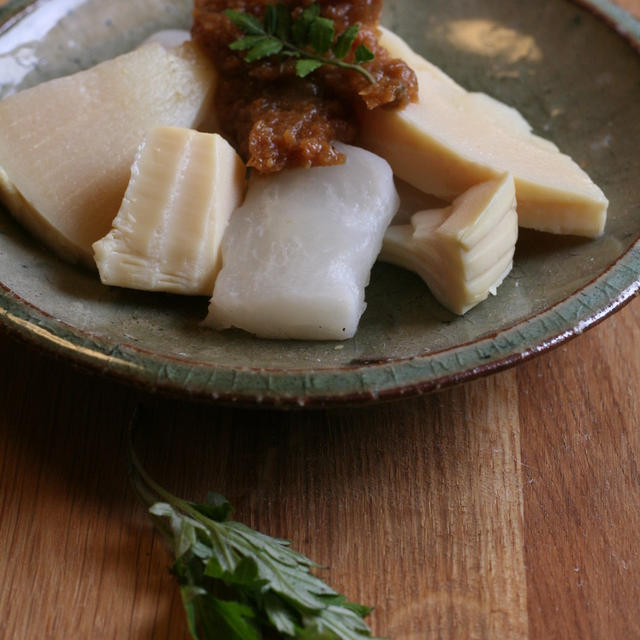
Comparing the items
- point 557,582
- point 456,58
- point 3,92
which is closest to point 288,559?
point 557,582

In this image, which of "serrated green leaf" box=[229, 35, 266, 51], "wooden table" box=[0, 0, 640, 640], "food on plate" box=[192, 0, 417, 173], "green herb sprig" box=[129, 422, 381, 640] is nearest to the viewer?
"green herb sprig" box=[129, 422, 381, 640]

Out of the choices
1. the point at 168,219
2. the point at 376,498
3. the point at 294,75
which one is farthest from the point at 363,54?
the point at 376,498

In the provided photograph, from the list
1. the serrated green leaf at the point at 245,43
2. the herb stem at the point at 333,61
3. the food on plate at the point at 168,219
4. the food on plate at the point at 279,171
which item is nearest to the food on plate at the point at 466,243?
the food on plate at the point at 279,171

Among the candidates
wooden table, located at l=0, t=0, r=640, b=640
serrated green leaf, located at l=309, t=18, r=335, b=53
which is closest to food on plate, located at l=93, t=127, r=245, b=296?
wooden table, located at l=0, t=0, r=640, b=640

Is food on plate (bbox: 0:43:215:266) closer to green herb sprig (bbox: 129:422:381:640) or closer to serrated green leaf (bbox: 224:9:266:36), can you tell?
serrated green leaf (bbox: 224:9:266:36)

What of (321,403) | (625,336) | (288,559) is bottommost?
(625,336)

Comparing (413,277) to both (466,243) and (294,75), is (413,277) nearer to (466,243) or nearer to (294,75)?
(466,243)

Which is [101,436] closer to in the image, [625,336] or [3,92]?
[3,92]
